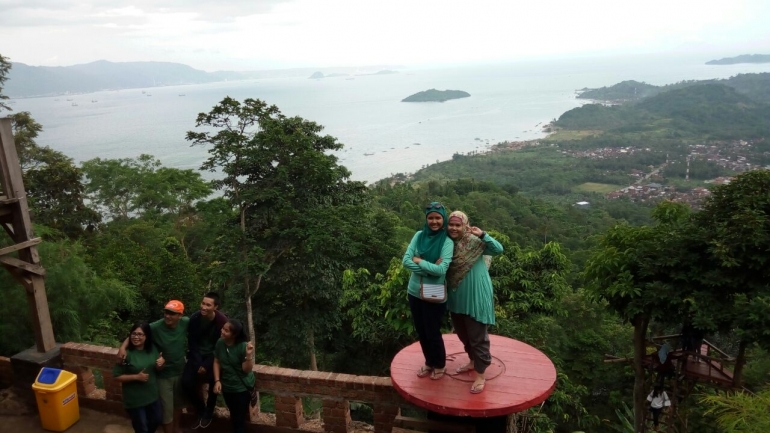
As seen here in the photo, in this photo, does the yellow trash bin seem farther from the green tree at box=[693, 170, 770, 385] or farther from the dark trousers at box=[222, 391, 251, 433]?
the green tree at box=[693, 170, 770, 385]

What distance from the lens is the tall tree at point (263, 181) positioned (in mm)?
12820

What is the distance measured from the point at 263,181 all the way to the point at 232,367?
993 cm

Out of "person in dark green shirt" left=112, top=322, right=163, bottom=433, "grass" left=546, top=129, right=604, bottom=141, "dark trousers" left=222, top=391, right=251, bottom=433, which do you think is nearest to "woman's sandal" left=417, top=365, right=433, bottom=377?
"dark trousers" left=222, top=391, right=251, bottom=433

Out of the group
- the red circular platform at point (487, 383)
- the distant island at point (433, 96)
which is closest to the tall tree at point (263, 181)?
the red circular platform at point (487, 383)

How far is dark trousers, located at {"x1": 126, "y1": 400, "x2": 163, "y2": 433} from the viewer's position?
3883 mm

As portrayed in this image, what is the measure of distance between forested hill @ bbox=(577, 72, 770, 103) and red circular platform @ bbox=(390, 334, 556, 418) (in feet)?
545

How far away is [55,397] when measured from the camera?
4.41 metres

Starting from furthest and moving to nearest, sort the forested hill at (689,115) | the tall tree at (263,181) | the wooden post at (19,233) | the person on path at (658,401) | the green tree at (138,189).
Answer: the forested hill at (689,115) < the green tree at (138,189) < the tall tree at (263,181) < the person on path at (658,401) < the wooden post at (19,233)

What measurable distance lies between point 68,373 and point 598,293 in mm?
6779

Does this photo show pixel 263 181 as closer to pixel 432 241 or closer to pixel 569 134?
pixel 432 241

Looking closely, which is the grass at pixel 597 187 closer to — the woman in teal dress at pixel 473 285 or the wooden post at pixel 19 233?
the woman in teal dress at pixel 473 285

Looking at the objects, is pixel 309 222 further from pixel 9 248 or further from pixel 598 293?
pixel 9 248

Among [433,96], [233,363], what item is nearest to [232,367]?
[233,363]

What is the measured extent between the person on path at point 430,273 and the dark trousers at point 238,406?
1388 mm
